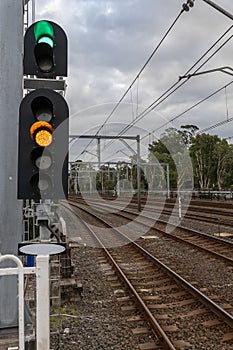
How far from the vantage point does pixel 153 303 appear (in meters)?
6.05

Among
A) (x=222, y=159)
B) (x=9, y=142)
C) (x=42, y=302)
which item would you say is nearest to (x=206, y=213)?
(x=9, y=142)

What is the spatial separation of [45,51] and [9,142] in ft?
2.63

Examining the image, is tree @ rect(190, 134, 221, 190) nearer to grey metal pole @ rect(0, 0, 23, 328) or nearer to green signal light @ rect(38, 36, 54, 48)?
grey metal pole @ rect(0, 0, 23, 328)

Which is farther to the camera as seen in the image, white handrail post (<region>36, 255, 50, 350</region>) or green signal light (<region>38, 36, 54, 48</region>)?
green signal light (<region>38, 36, 54, 48</region>)

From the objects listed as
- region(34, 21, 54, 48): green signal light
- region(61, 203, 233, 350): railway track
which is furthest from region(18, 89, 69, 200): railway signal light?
region(61, 203, 233, 350): railway track

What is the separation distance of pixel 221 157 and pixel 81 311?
1972 inches

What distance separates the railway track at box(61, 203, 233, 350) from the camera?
4551 millimetres

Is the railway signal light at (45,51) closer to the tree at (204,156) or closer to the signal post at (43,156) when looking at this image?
the signal post at (43,156)

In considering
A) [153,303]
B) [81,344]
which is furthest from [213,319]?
[81,344]

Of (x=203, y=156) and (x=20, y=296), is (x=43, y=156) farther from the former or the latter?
(x=203, y=156)

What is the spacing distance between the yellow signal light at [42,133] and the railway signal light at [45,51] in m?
0.58

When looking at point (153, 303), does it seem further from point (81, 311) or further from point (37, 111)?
point (37, 111)

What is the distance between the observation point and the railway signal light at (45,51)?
289cm

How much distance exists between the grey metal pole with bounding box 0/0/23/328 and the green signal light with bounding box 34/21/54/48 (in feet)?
1.20
